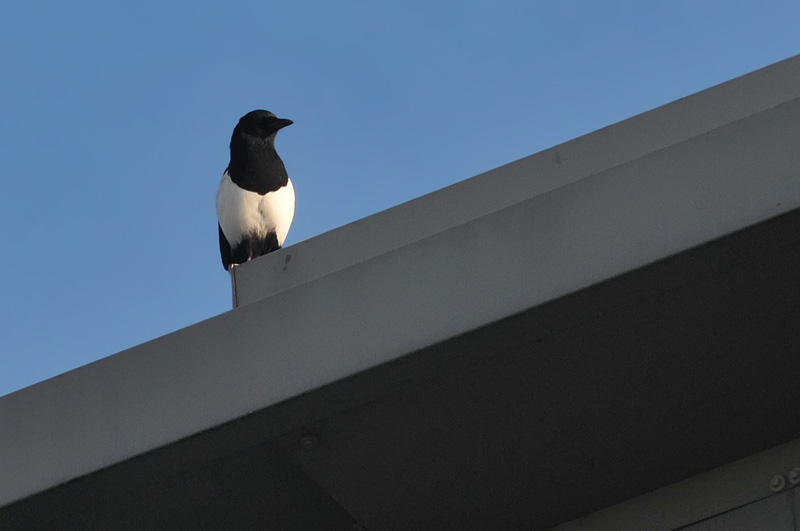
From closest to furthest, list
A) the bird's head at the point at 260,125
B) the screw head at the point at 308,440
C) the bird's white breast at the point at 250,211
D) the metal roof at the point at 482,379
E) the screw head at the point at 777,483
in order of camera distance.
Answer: the metal roof at the point at 482,379 → the screw head at the point at 777,483 → the screw head at the point at 308,440 → the bird's white breast at the point at 250,211 → the bird's head at the point at 260,125

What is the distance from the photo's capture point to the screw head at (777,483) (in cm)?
270

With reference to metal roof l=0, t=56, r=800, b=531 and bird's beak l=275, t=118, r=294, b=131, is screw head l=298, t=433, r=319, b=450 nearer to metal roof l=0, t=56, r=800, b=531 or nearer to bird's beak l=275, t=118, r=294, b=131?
metal roof l=0, t=56, r=800, b=531

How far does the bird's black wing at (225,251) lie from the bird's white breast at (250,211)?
200 millimetres

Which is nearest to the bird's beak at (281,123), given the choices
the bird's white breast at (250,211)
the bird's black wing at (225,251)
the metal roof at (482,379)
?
the bird's white breast at (250,211)

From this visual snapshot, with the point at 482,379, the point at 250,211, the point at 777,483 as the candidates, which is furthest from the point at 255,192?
the point at 777,483

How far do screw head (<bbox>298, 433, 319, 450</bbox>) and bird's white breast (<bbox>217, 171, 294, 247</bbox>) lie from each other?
4.07m

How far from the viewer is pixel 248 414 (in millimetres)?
2705

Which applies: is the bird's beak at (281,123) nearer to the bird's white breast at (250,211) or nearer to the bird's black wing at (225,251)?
the bird's white breast at (250,211)

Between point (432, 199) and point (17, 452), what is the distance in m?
1.36

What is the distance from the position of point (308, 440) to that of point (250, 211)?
4.09 meters

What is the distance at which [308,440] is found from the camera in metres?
2.81

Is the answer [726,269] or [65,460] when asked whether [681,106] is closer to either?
[726,269]

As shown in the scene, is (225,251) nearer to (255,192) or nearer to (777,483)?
(255,192)

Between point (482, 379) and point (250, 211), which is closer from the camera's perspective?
point (482, 379)
